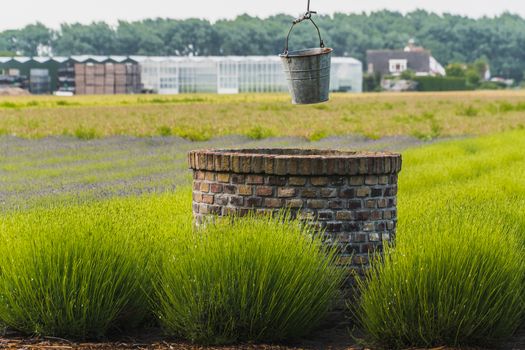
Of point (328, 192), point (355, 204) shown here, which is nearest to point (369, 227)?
point (355, 204)

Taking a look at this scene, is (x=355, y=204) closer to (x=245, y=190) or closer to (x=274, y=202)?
(x=274, y=202)

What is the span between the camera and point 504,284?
7.83 metres

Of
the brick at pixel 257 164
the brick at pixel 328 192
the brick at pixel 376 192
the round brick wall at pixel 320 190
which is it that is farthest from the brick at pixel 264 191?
the brick at pixel 376 192

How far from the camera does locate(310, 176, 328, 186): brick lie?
8305 mm

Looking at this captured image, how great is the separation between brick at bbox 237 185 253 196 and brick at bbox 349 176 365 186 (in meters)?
0.84

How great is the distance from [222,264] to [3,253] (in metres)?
1.70

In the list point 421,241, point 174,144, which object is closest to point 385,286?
point 421,241

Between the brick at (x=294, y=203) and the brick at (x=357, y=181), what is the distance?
1.50 feet

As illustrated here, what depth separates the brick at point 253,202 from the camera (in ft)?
27.5

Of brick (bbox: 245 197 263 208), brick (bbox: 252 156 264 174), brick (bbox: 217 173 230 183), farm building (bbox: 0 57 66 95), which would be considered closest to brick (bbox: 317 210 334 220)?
brick (bbox: 245 197 263 208)

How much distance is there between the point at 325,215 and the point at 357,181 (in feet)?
1.30

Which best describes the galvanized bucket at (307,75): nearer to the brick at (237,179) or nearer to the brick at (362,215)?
the brick at (237,179)

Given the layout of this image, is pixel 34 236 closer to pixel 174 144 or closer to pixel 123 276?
pixel 123 276

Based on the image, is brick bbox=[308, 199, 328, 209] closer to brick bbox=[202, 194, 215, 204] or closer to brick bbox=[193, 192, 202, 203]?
brick bbox=[202, 194, 215, 204]
